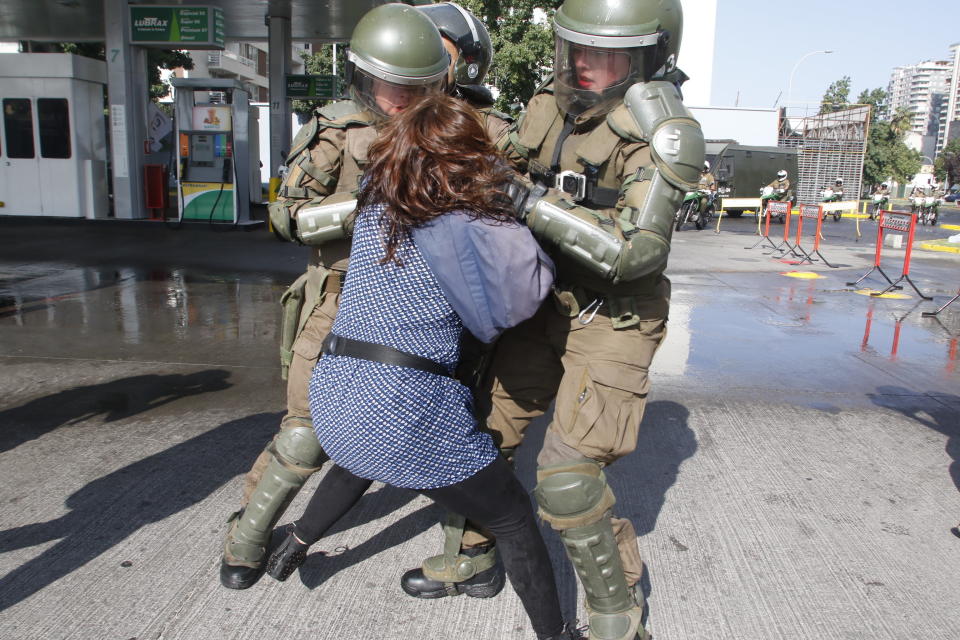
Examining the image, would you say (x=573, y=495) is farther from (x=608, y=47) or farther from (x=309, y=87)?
(x=309, y=87)

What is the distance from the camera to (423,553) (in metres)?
3.05

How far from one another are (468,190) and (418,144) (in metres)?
A: 0.17

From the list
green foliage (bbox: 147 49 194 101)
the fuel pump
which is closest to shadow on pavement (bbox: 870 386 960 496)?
the fuel pump

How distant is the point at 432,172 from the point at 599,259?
20.1 inches

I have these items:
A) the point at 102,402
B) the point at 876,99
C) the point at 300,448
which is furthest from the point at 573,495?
the point at 876,99

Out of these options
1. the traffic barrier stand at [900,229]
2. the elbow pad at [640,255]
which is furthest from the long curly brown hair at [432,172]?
the traffic barrier stand at [900,229]

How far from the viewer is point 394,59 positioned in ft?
8.63

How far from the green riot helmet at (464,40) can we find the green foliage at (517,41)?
1600cm

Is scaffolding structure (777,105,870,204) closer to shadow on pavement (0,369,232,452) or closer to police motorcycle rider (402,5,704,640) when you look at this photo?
shadow on pavement (0,369,232,452)

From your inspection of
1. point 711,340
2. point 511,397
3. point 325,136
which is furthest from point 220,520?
point 711,340

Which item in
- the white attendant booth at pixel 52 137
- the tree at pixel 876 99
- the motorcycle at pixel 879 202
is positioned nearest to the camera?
the white attendant booth at pixel 52 137

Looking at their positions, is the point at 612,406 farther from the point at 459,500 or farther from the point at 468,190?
the point at 468,190

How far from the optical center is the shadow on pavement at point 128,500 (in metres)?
2.83

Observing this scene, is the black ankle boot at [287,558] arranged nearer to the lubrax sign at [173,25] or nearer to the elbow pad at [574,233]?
the elbow pad at [574,233]
